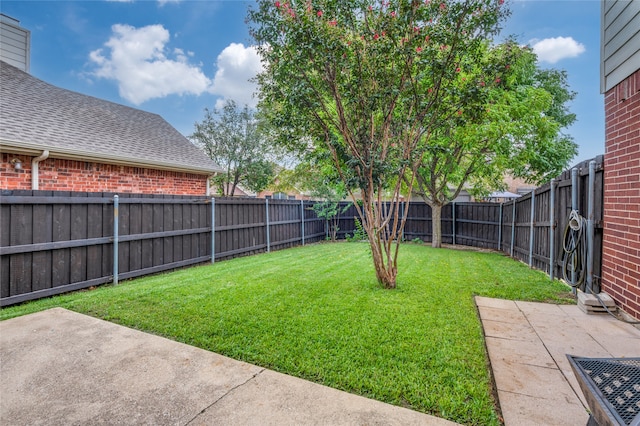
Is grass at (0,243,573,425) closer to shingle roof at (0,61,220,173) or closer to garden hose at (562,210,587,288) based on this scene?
garden hose at (562,210,587,288)

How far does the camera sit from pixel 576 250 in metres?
3.83

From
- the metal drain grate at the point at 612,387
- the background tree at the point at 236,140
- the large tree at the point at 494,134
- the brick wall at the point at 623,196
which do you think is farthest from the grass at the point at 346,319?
the background tree at the point at 236,140

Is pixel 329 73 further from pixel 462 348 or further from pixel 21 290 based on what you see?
pixel 21 290

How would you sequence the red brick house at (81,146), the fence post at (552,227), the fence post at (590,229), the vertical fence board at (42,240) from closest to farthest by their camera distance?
the fence post at (590,229), the vertical fence board at (42,240), the fence post at (552,227), the red brick house at (81,146)

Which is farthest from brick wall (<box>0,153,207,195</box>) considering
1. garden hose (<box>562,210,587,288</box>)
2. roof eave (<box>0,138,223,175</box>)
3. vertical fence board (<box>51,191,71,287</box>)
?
garden hose (<box>562,210,587,288</box>)

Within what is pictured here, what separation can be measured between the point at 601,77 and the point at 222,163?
48.4 ft

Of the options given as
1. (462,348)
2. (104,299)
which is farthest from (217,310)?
(462,348)

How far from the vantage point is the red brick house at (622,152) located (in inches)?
115

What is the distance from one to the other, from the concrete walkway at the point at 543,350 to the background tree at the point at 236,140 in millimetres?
13230

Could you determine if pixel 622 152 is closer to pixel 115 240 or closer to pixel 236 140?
pixel 115 240

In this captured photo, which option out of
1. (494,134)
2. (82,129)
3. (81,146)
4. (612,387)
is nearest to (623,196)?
(612,387)

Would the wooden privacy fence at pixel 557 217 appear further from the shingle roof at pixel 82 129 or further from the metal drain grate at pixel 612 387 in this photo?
the shingle roof at pixel 82 129

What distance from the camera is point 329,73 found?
4016mm

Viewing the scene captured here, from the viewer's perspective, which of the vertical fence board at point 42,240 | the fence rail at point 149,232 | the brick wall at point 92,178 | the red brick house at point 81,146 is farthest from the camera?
the red brick house at point 81,146
